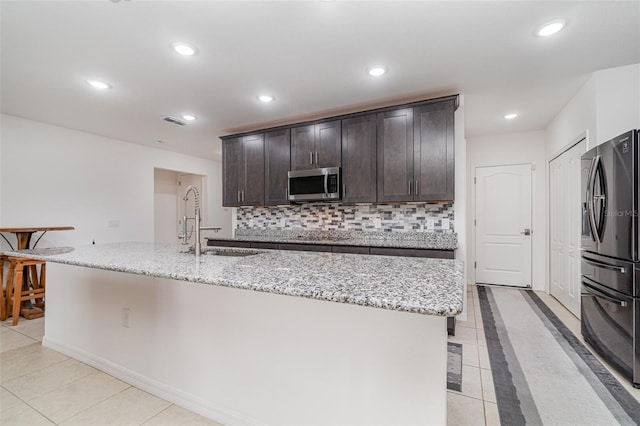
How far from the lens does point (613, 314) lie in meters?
2.18

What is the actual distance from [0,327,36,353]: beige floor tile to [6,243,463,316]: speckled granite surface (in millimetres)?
1453

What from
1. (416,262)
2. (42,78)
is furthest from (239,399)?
(42,78)

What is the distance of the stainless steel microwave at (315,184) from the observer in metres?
3.53

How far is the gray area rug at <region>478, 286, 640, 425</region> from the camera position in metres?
1.72

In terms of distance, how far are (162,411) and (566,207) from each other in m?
4.60

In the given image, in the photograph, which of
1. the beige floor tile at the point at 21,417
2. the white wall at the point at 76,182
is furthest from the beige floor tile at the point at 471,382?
the white wall at the point at 76,182

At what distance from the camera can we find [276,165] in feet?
13.2

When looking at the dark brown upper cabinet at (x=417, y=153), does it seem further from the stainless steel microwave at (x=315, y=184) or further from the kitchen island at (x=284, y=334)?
the kitchen island at (x=284, y=334)

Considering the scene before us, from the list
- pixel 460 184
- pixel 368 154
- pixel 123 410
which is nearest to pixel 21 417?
pixel 123 410

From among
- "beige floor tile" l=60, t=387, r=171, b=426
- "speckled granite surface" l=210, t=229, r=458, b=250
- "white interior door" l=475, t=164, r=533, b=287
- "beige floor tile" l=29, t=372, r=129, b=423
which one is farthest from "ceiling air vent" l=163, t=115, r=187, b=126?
"white interior door" l=475, t=164, r=533, b=287

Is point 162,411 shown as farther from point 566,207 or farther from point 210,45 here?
point 566,207

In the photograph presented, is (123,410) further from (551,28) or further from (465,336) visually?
(551,28)

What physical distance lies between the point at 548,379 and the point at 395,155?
2311 millimetres

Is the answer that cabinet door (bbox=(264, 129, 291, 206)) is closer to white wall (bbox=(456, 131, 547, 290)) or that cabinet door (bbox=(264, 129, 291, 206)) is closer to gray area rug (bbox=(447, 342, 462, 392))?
gray area rug (bbox=(447, 342, 462, 392))
